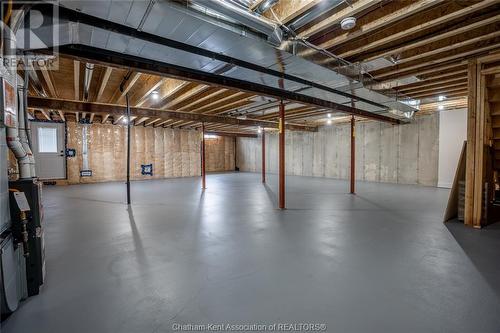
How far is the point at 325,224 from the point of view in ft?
12.5

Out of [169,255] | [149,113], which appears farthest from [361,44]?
[149,113]

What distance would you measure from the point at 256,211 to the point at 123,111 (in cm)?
449

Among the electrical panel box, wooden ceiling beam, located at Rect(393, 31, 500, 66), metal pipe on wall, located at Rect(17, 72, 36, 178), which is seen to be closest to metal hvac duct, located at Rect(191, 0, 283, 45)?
metal pipe on wall, located at Rect(17, 72, 36, 178)

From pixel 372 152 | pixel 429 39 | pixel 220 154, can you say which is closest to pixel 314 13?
pixel 429 39

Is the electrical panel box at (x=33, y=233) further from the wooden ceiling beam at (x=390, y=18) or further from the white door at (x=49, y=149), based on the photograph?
the white door at (x=49, y=149)

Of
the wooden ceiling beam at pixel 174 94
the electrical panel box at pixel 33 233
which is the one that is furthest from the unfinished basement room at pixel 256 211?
the wooden ceiling beam at pixel 174 94

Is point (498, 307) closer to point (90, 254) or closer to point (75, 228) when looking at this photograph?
point (90, 254)

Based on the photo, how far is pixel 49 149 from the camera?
8.80m

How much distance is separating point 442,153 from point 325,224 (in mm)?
6216

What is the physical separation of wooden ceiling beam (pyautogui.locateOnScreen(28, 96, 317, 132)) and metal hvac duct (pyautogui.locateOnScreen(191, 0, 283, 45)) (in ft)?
16.8

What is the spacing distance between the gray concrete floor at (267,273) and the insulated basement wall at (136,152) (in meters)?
6.01

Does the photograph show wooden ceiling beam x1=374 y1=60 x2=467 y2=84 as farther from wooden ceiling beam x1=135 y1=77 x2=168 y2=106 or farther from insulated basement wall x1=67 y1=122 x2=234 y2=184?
insulated basement wall x1=67 y1=122 x2=234 y2=184

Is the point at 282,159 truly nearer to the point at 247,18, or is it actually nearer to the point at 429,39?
the point at 429,39

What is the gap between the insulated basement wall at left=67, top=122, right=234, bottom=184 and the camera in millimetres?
9336
